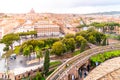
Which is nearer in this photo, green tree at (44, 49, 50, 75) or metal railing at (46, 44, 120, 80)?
metal railing at (46, 44, 120, 80)

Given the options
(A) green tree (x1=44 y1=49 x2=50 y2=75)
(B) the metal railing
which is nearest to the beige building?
(B) the metal railing

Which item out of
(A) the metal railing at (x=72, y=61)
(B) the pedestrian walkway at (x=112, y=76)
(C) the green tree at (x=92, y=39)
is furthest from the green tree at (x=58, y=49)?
(B) the pedestrian walkway at (x=112, y=76)

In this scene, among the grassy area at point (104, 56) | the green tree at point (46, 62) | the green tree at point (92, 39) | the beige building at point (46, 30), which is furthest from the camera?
the beige building at point (46, 30)

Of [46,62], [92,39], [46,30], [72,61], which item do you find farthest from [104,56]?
[46,30]

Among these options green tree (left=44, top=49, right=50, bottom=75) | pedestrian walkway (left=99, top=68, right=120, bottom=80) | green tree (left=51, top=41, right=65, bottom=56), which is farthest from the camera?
green tree (left=51, top=41, right=65, bottom=56)

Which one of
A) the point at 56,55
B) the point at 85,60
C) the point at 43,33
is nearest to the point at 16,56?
the point at 56,55

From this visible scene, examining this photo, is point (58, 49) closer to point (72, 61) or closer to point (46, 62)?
point (72, 61)

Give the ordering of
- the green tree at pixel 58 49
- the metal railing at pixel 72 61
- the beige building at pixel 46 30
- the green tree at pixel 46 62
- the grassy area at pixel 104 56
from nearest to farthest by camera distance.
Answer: the metal railing at pixel 72 61 < the green tree at pixel 46 62 < the grassy area at pixel 104 56 < the green tree at pixel 58 49 < the beige building at pixel 46 30

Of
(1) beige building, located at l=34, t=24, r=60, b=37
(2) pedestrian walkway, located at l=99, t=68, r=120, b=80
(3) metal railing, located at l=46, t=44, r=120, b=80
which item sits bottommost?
(3) metal railing, located at l=46, t=44, r=120, b=80

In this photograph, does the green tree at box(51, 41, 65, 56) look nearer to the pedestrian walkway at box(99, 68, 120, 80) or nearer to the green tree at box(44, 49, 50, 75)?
the green tree at box(44, 49, 50, 75)

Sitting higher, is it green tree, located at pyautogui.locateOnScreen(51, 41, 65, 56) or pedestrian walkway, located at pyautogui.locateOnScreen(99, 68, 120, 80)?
pedestrian walkway, located at pyautogui.locateOnScreen(99, 68, 120, 80)

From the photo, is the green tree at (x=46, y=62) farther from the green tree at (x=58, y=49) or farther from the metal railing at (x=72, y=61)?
the green tree at (x=58, y=49)

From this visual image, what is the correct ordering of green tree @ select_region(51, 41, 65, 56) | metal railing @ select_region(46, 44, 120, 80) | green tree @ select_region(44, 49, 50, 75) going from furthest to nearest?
green tree @ select_region(51, 41, 65, 56) → green tree @ select_region(44, 49, 50, 75) → metal railing @ select_region(46, 44, 120, 80)

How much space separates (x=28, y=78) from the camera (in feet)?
50.7
